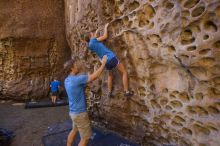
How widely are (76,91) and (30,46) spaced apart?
5.21m

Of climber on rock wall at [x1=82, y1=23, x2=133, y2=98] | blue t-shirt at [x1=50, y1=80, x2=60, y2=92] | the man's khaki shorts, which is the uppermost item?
climber on rock wall at [x1=82, y1=23, x2=133, y2=98]

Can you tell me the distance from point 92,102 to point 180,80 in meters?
2.36

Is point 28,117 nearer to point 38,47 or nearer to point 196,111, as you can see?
point 38,47

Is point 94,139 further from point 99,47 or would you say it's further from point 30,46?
point 30,46

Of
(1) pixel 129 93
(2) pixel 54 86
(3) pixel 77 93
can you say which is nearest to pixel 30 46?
(2) pixel 54 86

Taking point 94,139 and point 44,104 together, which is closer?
point 94,139

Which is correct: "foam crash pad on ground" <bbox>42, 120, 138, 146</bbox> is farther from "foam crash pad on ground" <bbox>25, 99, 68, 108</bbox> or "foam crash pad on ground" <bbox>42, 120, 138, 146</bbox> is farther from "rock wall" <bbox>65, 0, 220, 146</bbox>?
"foam crash pad on ground" <bbox>25, 99, 68, 108</bbox>

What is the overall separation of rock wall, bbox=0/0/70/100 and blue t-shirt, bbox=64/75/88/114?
5.07 metres

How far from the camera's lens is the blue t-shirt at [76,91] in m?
3.37

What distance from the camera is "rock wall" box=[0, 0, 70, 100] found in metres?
7.84

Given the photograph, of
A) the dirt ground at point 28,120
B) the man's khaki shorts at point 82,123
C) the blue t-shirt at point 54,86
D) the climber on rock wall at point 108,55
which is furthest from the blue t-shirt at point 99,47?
the blue t-shirt at point 54,86

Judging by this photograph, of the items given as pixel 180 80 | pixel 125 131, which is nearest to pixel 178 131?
pixel 180 80

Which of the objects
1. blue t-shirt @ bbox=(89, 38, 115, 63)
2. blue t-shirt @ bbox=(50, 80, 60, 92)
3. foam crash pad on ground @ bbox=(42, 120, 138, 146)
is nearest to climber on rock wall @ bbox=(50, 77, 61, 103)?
blue t-shirt @ bbox=(50, 80, 60, 92)

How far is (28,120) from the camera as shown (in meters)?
6.20
